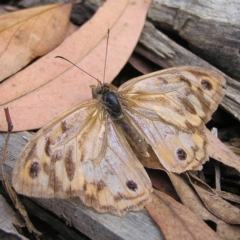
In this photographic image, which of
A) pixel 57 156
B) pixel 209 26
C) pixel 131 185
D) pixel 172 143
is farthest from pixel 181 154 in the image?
pixel 209 26

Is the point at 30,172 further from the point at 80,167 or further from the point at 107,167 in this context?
the point at 107,167

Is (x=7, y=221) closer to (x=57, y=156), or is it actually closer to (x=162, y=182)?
(x=57, y=156)

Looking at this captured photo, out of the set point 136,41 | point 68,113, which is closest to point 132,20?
point 136,41

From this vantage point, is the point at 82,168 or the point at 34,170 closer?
the point at 34,170

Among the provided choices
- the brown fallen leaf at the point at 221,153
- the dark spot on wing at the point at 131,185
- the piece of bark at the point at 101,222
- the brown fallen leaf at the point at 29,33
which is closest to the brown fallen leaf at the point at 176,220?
the piece of bark at the point at 101,222

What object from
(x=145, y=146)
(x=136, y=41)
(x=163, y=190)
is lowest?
(x=163, y=190)

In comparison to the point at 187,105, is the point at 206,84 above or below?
above

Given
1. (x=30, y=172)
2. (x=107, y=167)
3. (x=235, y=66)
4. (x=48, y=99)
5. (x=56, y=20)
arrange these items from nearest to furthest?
(x=30, y=172)
(x=107, y=167)
(x=48, y=99)
(x=235, y=66)
(x=56, y=20)
